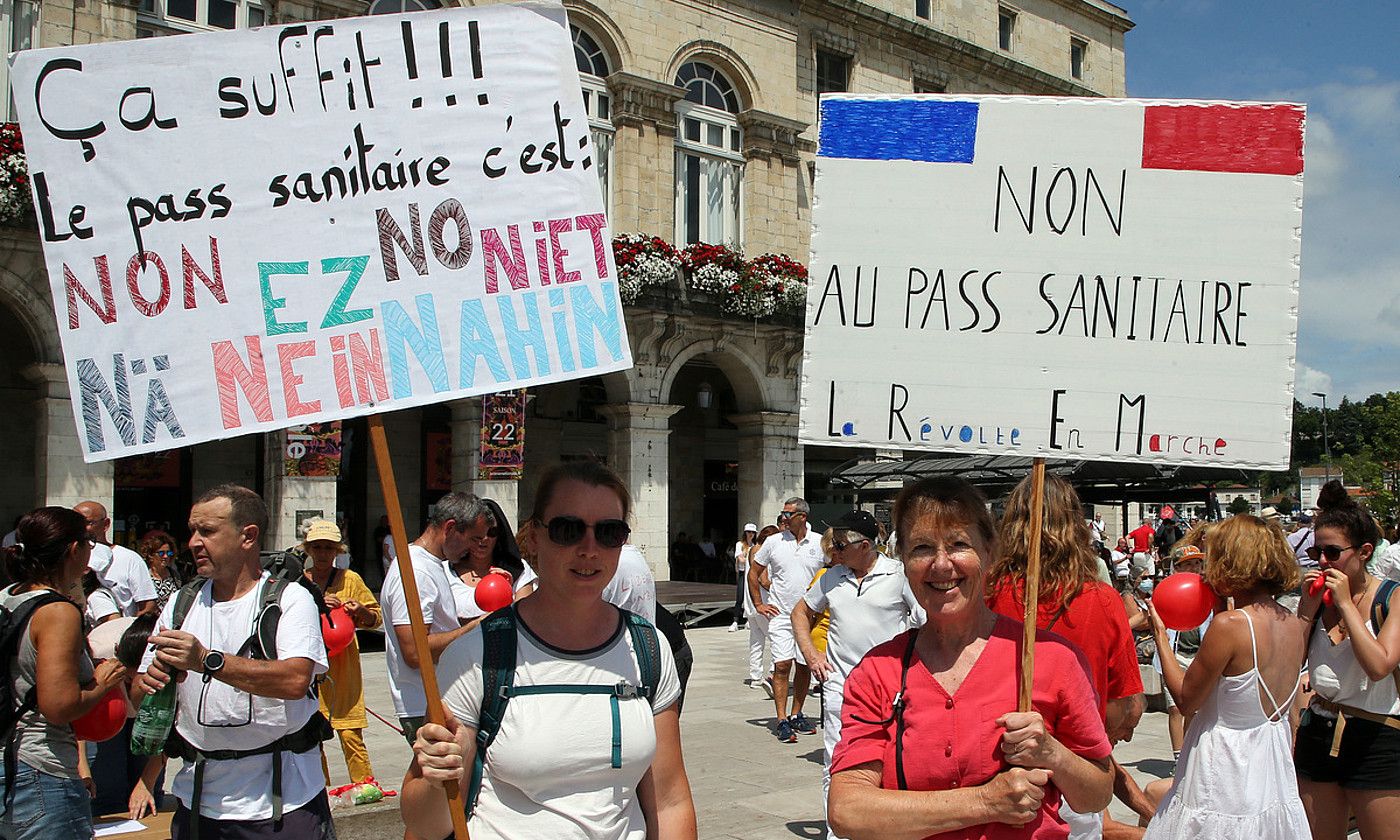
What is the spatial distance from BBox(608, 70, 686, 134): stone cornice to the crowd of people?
1622 cm

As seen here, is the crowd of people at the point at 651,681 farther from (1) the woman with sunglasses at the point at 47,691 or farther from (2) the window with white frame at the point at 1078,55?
(2) the window with white frame at the point at 1078,55

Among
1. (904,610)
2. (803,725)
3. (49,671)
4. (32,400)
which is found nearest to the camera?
(49,671)

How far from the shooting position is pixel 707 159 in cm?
2353

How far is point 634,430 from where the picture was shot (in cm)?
2189

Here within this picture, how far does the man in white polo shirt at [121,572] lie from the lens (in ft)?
26.4

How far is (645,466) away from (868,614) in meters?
15.8

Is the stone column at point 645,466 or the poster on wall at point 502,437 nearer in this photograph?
the poster on wall at point 502,437

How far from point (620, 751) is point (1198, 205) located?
2.38 meters

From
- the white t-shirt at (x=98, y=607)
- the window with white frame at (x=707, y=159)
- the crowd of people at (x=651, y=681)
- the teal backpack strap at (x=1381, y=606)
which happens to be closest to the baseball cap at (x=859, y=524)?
the crowd of people at (x=651, y=681)

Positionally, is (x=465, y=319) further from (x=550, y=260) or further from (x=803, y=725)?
(x=803, y=725)

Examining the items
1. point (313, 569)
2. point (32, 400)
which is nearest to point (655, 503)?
point (32, 400)

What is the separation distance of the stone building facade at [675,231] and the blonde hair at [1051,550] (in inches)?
602

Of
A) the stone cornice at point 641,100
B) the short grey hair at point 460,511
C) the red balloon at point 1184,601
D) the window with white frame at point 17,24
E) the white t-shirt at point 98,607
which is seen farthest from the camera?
the stone cornice at point 641,100

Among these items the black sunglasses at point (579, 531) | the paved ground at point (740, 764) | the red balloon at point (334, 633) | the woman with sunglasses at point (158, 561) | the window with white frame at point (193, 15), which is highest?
the window with white frame at point (193, 15)
